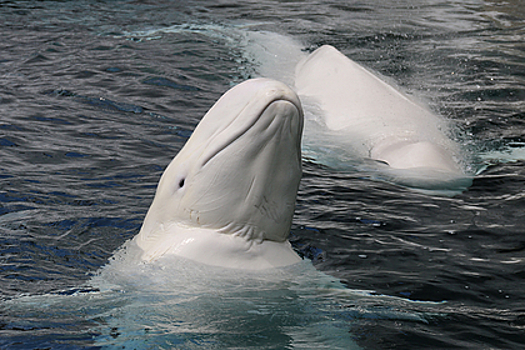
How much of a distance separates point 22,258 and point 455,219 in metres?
3.81

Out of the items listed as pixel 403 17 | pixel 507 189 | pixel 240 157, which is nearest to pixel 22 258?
pixel 240 157

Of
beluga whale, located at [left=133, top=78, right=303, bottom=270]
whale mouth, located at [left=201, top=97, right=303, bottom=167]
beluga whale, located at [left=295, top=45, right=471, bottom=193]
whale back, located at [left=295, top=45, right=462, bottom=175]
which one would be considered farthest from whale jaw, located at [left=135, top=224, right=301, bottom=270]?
whale back, located at [left=295, top=45, right=462, bottom=175]

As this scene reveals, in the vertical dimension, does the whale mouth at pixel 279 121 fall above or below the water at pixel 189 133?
above

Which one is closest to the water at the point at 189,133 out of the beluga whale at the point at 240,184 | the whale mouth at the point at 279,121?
the beluga whale at the point at 240,184

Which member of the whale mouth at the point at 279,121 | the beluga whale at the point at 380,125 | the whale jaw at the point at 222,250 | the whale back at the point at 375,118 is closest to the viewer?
the whale mouth at the point at 279,121

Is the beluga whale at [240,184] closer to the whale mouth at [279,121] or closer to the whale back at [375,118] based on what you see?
the whale mouth at [279,121]

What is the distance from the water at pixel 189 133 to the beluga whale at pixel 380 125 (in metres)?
0.32

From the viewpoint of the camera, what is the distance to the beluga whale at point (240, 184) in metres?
3.99

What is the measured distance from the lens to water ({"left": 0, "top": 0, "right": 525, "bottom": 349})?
4234 millimetres

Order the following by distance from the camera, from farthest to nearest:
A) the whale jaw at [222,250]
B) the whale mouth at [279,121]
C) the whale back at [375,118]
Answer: the whale back at [375,118]
the whale jaw at [222,250]
the whale mouth at [279,121]

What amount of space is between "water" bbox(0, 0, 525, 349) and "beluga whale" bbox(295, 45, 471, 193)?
1.05ft

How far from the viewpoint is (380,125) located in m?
8.59

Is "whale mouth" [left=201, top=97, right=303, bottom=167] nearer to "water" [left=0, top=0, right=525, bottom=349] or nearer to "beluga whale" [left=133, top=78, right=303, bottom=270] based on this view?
"beluga whale" [left=133, top=78, right=303, bottom=270]

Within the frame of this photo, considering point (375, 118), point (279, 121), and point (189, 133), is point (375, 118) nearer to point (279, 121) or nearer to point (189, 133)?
point (189, 133)
